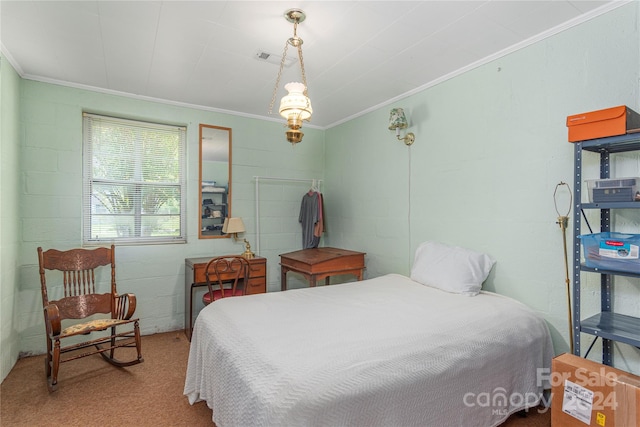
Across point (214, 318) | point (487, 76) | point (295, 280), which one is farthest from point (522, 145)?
point (295, 280)

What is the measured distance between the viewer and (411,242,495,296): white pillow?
2.43 metres

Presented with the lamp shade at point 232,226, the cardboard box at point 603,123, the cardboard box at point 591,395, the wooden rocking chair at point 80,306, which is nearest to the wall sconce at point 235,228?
the lamp shade at point 232,226

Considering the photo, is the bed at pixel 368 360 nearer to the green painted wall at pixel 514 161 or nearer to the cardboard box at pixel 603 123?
the green painted wall at pixel 514 161

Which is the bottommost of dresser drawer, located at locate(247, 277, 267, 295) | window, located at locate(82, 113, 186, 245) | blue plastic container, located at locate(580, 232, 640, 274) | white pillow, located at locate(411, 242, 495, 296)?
dresser drawer, located at locate(247, 277, 267, 295)

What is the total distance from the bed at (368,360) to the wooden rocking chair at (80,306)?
1.03 m

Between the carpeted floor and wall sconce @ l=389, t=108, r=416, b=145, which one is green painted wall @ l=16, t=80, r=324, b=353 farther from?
wall sconce @ l=389, t=108, r=416, b=145

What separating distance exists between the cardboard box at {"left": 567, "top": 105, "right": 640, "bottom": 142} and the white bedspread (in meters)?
1.13

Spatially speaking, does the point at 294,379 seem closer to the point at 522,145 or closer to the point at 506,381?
the point at 506,381

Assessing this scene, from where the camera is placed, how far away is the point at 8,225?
2580 mm

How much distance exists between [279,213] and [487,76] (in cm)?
272

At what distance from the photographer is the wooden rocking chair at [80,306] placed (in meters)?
2.42

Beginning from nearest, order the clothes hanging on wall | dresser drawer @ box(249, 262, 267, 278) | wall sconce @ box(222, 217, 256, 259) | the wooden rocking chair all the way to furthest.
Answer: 1. the wooden rocking chair
2. dresser drawer @ box(249, 262, 267, 278)
3. wall sconce @ box(222, 217, 256, 259)
4. the clothes hanging on wall

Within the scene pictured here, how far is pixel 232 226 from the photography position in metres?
3.70

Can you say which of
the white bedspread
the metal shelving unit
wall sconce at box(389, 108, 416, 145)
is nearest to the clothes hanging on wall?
wall sconce at box(389, 108, 416, 145)
